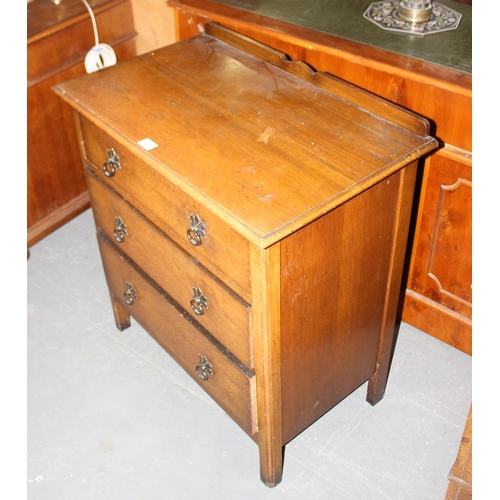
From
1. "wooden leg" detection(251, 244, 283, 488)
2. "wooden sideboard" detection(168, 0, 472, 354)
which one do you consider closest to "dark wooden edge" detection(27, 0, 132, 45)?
"wooden sideboard" detection(168, 0, 472, 354)

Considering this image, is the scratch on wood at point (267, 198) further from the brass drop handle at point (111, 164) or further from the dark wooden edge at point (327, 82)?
the brass drop handle at point (111, 164)

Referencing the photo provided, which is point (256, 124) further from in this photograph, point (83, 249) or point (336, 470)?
point (83, 249)

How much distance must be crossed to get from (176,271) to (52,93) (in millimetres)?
1142

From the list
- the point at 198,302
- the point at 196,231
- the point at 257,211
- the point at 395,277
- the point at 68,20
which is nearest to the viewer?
the point at 257,211

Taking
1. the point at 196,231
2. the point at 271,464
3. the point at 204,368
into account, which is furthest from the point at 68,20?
the point at 271,464

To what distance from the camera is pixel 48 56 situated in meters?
2.33

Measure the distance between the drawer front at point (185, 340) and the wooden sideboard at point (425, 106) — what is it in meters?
0.79

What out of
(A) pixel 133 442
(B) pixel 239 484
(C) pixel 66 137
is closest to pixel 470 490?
(B) pixel 239 484

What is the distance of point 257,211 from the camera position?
4.12 ft

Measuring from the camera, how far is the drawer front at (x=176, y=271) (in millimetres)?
1478

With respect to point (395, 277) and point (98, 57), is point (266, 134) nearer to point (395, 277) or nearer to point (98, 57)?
point (395, 277)

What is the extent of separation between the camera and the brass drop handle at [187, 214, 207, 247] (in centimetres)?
143

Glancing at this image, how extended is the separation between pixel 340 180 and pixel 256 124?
296mm

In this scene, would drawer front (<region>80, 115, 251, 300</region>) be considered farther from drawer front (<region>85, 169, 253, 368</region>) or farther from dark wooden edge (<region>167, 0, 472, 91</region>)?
dark wooden edge (<region>167, 0, 472, 91</region>)
